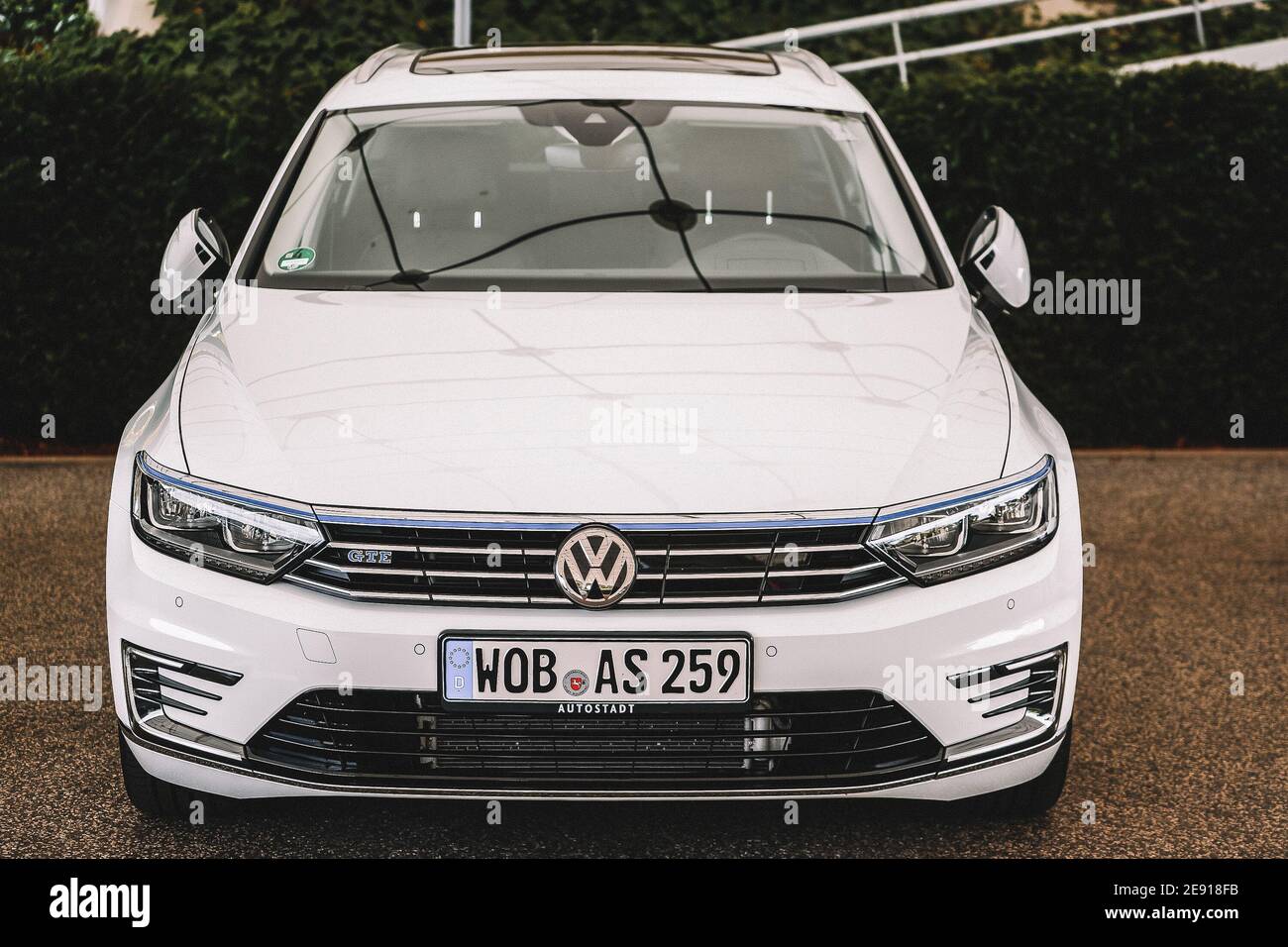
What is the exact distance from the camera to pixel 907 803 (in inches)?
128

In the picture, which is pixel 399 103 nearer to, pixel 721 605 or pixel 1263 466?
pixel 721 605

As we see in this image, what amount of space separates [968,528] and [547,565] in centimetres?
82

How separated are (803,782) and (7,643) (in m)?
3.16

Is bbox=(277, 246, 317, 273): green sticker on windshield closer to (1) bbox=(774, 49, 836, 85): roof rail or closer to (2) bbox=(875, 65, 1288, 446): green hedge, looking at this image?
(1) bbox=(774, 49, 836, 85): roof rail

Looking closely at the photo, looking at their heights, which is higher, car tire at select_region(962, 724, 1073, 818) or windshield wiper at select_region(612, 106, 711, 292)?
windshield wiper at select_region(612, 106, 711, 292)

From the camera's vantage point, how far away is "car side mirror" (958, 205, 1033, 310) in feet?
14.2

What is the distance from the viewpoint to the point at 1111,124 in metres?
8.87

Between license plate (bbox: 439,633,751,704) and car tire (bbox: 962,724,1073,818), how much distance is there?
2.43 ft

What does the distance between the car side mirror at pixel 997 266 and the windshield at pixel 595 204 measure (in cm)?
18

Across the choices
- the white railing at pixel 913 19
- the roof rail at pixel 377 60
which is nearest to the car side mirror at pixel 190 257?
the roof rail at pixel 377 60

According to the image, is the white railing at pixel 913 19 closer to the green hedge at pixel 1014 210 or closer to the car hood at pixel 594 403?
the green hedge at pixel 1014 210

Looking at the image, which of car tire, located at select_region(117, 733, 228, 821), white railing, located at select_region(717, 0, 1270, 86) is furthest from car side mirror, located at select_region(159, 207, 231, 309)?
white railing, located at select_region(717, 0, 1270, 86)

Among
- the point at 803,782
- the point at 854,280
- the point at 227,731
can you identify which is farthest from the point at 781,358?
the point at 227,731

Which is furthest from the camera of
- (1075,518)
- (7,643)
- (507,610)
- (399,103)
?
(7,643)
